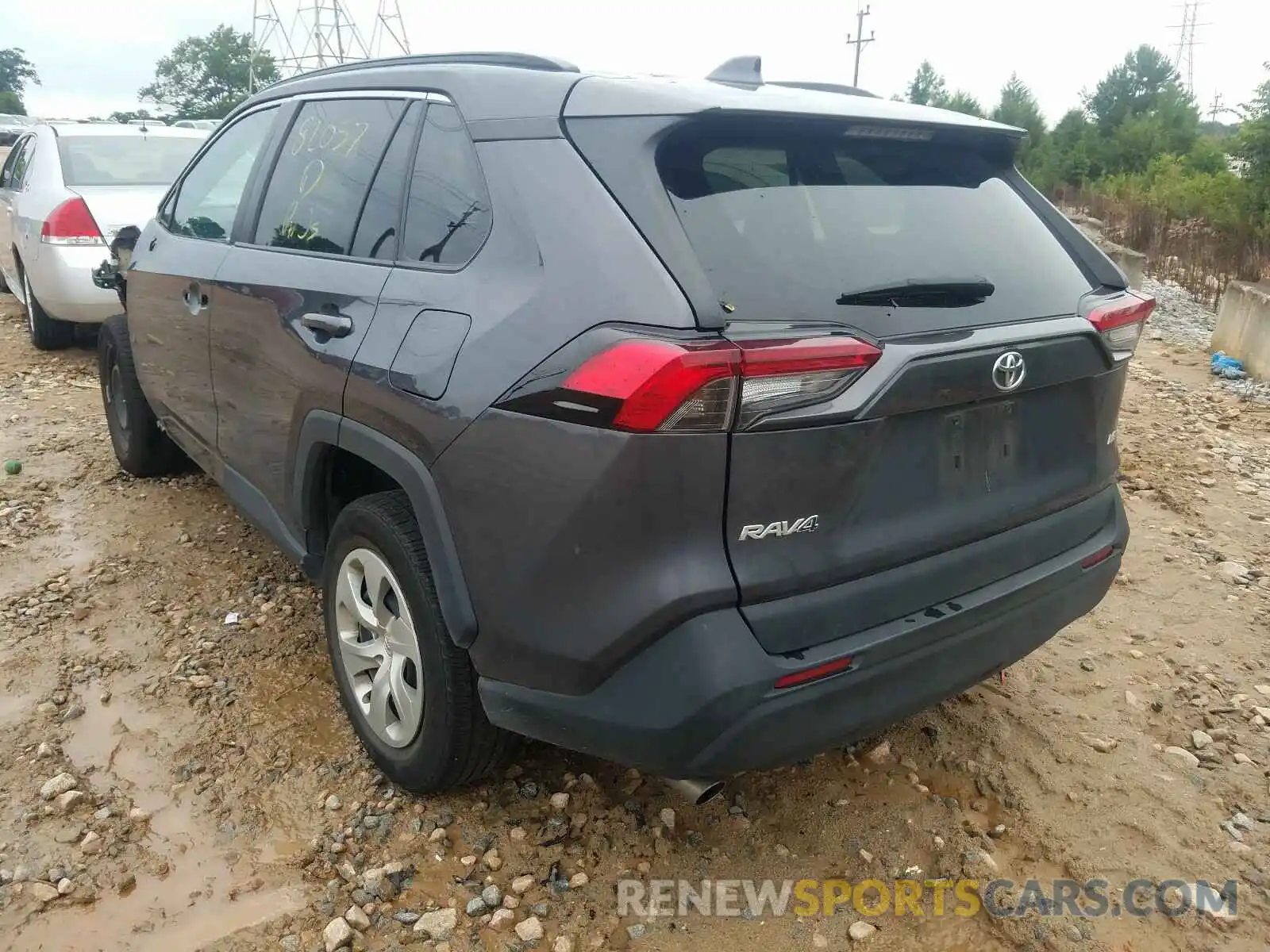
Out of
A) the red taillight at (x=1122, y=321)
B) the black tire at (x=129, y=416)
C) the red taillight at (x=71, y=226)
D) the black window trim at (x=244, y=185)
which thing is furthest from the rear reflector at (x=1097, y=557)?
the red taillight at (x=71, y=226)

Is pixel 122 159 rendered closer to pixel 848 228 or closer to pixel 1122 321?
pixel 848 228

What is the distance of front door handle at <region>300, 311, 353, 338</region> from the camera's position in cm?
244

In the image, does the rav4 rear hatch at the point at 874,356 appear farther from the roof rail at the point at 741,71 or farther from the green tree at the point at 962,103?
the green tree at the point at 962,103

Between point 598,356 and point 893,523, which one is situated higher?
point 598,356

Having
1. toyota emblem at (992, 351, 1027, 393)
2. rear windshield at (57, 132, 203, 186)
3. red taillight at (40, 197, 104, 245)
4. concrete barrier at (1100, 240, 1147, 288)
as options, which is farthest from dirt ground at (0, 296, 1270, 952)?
concrete barrier at (1100, 240, 1147, 288)

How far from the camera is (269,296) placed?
283cm

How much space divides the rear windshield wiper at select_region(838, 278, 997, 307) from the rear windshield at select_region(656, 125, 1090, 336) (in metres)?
0.01

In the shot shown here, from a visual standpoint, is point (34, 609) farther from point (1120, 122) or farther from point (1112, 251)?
point (1120, 122)

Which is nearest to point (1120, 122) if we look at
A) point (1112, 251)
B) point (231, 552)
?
point (1112, 251)

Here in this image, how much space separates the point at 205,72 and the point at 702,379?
8597 centimetres

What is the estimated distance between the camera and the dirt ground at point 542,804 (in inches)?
87.0

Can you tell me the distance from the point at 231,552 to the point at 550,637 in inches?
105

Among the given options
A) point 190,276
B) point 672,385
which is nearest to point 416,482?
point 672,385

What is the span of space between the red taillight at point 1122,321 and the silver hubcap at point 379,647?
5.93ft
